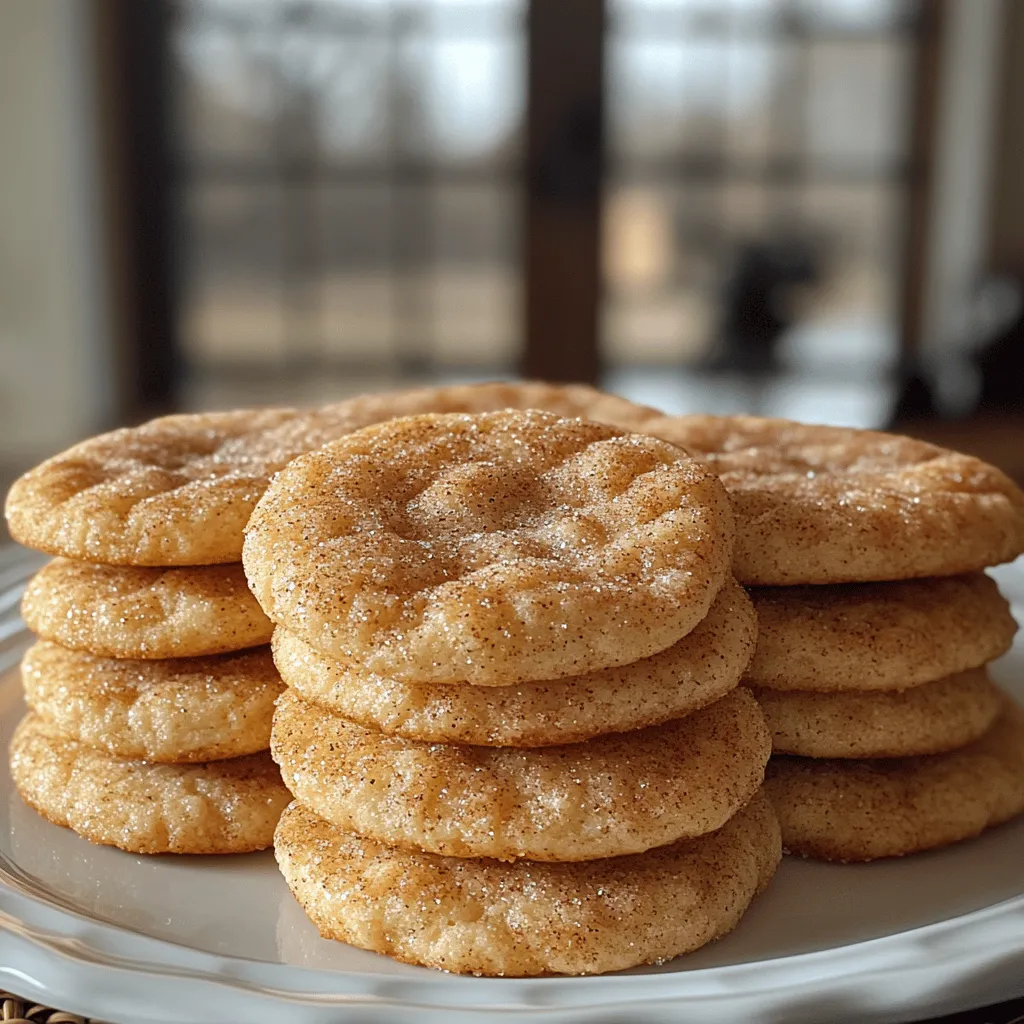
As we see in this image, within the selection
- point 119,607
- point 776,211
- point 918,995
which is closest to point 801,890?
point 918,995

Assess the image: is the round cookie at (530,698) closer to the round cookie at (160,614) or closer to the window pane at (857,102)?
the round cookie at (160,614)

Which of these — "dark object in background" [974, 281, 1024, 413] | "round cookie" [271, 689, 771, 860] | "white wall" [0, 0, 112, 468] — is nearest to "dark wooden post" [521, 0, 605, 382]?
"dark object in background" [974, 281, 1024, 413]

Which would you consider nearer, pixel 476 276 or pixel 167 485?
pixel 167 485

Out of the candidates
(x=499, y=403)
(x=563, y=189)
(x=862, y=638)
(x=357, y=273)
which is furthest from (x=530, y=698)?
(x=357, y=273)

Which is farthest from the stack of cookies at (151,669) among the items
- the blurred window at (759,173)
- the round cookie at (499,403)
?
the blurred window at (759,173)

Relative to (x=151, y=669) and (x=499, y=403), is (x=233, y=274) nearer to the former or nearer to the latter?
(x=499, y=403)

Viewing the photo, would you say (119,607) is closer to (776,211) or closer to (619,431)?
(619,431)
